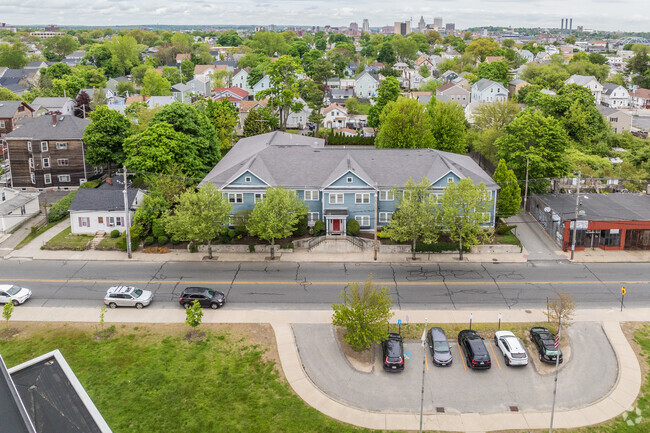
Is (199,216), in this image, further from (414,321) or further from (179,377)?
(414,321)

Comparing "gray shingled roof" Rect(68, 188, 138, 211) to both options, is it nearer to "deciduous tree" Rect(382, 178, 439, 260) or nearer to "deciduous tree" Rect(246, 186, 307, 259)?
"deciduous tree" Rect(246, 186, 307, 259)

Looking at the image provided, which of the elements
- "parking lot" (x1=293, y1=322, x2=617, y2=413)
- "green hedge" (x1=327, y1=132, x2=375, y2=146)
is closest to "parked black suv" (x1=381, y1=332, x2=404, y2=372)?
"parking lot" (x1=293, y1=322, x2=617, y2=413)

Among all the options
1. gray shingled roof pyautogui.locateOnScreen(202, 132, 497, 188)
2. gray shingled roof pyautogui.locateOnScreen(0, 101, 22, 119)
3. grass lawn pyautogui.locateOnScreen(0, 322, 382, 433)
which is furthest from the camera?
gray shingled roof pyautogui.locateOnScreen(0, 101, 22, 119)

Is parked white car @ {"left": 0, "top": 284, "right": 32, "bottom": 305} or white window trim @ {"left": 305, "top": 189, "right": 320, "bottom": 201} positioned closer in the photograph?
parked white car @ {"left": 0, "top": 284, "right": 32, "bottom": 305}

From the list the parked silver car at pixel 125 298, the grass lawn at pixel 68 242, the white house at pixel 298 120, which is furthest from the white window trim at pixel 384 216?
the white house at pixel 298 120

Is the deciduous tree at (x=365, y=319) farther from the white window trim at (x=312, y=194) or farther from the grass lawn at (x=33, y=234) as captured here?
the grass lawn at (x=33, y=234)

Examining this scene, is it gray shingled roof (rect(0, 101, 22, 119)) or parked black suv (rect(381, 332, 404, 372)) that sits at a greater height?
gray shingled roof (rect(0, 101, 22, 119))

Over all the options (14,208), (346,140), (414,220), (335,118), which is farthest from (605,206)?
(335,118)
